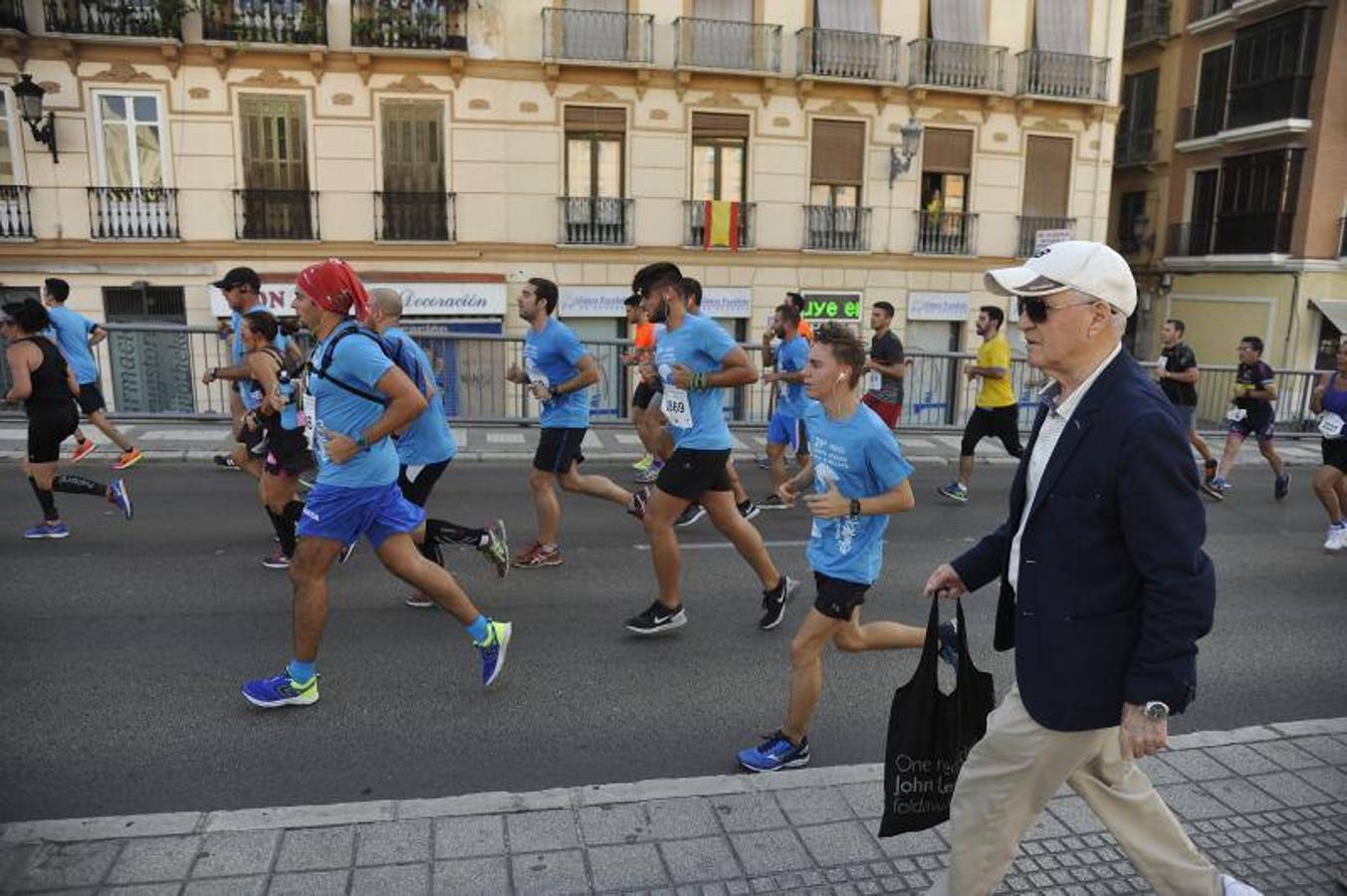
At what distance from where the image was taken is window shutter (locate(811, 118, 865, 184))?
68.7 ft

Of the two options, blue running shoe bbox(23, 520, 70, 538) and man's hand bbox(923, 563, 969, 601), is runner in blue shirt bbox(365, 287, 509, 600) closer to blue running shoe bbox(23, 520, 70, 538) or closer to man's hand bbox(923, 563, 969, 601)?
blue running shoe bbox(23, 520, 70, 538)

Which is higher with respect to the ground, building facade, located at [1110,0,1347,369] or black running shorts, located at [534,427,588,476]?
building facade, located at [1110,0,1347,369]

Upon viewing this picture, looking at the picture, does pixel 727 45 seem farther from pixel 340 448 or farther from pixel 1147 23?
pixel 340 448

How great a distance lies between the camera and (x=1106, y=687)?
8.51 feet

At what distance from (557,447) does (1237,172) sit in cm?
2568

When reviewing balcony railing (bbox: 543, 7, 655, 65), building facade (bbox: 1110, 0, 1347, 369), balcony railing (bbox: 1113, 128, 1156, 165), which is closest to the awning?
building facade (bbox: 1110, 0, 1347, 369)

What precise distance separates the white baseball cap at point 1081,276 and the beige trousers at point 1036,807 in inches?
43.6

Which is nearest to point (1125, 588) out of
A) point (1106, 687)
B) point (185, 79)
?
point (1106, 687)

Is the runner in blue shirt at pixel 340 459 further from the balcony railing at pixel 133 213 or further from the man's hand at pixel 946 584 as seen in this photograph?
the balcony railing at pixel 133 213

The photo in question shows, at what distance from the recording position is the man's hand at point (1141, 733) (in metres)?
2.46

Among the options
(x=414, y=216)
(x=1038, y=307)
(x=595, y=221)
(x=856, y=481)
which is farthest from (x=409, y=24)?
(x=1038, y=307)

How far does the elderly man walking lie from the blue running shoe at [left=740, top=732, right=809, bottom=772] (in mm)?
1241

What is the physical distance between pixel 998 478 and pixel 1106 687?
921 cm

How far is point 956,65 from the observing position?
21.3 m
